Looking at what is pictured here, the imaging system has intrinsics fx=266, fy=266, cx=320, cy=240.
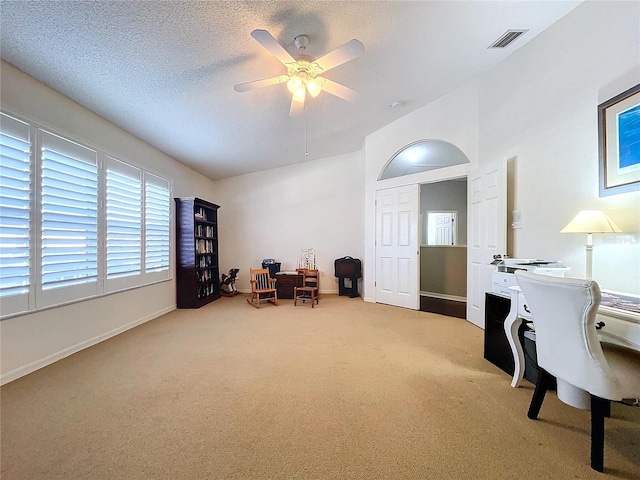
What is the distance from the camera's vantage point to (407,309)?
4309 mm

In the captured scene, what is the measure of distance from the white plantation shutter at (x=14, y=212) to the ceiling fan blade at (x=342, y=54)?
100 inches

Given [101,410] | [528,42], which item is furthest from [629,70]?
[101,410]

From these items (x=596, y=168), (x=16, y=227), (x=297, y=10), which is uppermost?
(x=297, y=10)

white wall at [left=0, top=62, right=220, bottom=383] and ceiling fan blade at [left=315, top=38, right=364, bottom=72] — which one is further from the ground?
ceiling fan blade at [left=315, top=38, right=364, bottom=72]

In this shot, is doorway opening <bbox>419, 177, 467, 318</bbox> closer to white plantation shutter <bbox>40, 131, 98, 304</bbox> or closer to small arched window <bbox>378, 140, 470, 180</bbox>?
small arched window <bbox>378, 140, 470, 180</bbox>

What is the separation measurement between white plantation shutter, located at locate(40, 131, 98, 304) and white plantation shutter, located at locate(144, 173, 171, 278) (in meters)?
0.89

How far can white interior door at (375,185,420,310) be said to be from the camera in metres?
4.27

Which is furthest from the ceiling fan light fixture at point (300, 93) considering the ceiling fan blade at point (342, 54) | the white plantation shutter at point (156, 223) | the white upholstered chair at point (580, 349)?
the white plantation shutter at point (156, 223)

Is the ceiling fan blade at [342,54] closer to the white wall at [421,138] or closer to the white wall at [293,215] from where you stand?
the white wall at [421,138]

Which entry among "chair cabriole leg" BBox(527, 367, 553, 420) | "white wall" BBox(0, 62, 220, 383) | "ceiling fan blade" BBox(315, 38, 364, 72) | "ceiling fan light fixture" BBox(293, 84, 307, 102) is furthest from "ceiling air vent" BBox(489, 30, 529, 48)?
"white wall" BBox(0, 62, 220, 383)

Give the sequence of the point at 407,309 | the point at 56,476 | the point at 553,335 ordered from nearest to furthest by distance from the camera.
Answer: the point at 56,476
the point at 553,335
the point at 407,309

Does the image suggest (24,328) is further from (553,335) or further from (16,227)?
(553,335)

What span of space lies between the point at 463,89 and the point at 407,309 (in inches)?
129

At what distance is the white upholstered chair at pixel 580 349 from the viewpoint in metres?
1.26
